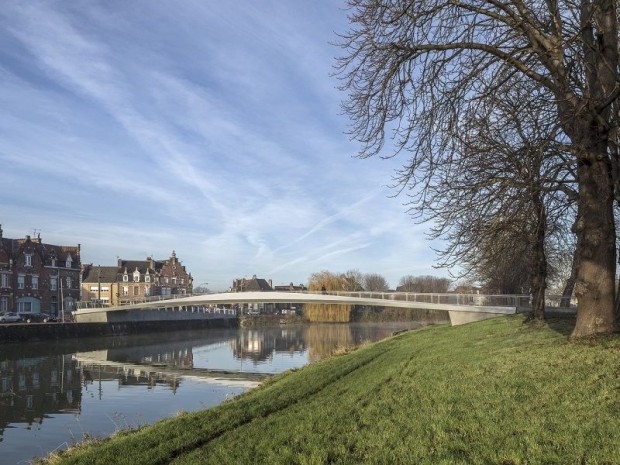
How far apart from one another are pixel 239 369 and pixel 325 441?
27680 millimetres

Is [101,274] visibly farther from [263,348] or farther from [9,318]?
[263,348]

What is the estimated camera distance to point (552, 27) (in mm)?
10992

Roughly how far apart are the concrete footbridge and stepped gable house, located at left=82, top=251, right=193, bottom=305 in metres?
16.7

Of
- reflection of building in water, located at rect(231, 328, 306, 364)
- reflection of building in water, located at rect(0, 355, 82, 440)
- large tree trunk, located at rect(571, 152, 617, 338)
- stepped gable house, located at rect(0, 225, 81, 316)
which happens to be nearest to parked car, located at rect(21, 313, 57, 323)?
stepped gable house, located at rect(0, 225, 81, 316)

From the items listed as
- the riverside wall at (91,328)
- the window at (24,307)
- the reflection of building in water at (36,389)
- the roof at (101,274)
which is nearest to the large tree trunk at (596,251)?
the reflection of building in water at (36,389)

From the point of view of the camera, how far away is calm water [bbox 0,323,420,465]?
54.7 ft

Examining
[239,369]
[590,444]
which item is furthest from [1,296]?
[590,444]

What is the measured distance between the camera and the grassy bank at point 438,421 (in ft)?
18.8

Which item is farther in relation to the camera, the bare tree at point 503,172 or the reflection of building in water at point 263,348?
the reflection of building in water at point 263,348

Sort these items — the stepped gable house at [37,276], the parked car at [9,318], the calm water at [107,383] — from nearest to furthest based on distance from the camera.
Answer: the calm water at [107,383] → the parked car at [9,318] → the stepped gable house at [37,276]

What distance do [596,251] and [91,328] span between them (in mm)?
56211

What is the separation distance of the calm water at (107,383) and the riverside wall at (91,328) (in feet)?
4.26

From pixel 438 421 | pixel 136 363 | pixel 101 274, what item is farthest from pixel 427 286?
pixel 438 421

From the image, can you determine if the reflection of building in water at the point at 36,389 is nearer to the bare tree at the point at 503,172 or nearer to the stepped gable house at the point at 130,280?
the bare tree at the point at 503,172
